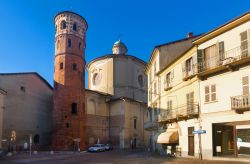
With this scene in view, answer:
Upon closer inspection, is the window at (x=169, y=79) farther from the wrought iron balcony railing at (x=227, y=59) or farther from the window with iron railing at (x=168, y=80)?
the wrought iron balcony railing at (x=227, y=59)

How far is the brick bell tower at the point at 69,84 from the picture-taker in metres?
48.3

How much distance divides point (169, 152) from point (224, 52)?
13.3 metres

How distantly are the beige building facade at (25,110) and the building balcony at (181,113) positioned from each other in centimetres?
2000

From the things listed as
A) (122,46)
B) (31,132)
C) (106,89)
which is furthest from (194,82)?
(122,46)


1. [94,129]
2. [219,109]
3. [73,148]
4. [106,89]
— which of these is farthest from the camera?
[106,89]

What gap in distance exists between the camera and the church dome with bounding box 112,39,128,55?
227ft

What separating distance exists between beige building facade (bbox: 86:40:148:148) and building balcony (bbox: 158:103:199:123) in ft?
74.4

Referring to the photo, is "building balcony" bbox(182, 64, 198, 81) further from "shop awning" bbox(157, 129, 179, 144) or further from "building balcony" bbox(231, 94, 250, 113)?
"shop awning" bbox(157, 129, 179, 144)

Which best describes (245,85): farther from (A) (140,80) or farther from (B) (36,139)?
(A) (140,80)

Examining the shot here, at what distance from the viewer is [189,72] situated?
91.7 ft

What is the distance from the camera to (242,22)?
864 inches

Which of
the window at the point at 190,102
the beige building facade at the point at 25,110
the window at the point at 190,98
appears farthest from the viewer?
the beige building facade at the point at 25,110

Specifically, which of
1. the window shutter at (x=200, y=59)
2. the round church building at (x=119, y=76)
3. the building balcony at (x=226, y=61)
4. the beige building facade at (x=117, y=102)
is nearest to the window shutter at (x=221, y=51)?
the building balcony at (x=226, y=61)

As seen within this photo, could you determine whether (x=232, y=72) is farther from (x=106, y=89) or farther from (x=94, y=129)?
(x=106, y=89)
